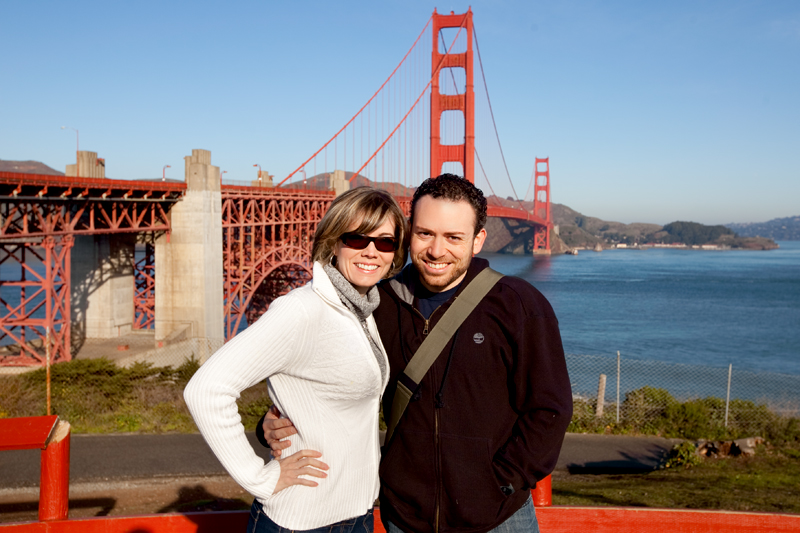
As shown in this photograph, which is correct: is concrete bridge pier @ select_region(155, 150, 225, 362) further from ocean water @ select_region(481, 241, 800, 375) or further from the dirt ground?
ocean water @ select_region(481, 241, 800, 375)

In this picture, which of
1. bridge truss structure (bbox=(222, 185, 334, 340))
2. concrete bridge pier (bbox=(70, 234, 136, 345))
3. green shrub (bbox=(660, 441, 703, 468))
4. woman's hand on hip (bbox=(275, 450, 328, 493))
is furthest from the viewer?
bridge truss structure (bbox=(222, 185, 334, 340))

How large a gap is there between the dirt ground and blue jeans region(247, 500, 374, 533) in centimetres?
382

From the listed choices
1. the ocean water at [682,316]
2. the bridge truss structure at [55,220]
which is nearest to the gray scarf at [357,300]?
the bridge truss structure at [55,220]

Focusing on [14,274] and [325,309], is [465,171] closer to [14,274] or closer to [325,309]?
[325,309]

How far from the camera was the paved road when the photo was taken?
6.11m

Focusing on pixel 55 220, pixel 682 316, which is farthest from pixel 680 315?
pixel 55 220

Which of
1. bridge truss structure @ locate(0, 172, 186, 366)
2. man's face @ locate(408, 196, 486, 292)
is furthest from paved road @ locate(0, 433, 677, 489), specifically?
bridge truss structure @ locate(0, 172, 186, 366)

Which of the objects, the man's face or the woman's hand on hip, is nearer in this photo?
the woman's hand on hip

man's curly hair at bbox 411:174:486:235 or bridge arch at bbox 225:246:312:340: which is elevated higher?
man's curly hair at bbox 411:174:486:235

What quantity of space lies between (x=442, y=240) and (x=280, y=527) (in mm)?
810

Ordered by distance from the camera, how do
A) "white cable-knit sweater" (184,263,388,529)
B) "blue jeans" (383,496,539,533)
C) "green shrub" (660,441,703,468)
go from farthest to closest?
"green shrub" (660,441,703,468)
"blue jeans" (383,496,539,533)
"white cable-knit sweater" (184,263,388,529)

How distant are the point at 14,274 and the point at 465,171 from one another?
204 ft

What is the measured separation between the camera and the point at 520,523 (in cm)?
163

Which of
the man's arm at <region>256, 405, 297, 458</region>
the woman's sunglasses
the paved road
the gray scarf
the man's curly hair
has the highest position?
the man's curly hair
